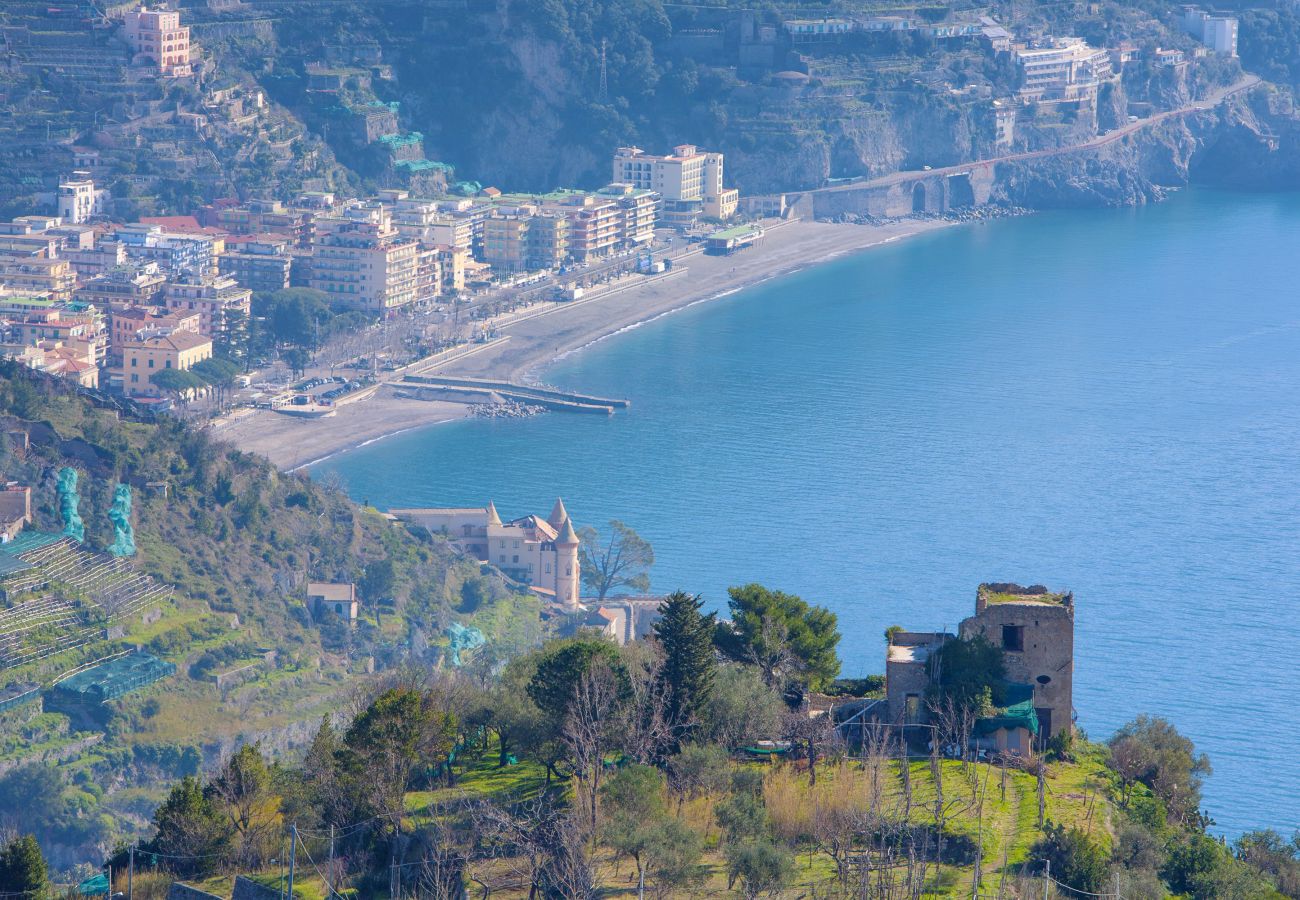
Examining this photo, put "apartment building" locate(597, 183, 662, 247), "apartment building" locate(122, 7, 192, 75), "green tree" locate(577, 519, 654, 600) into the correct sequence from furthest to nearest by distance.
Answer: "apartment building" locate(597, 183, 662, 247) < "apartment building" locate(122, 7, 192, 75) < "green tree" locate(577, 519, 654, 600)

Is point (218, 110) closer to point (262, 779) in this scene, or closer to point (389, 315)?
point (389, 315)

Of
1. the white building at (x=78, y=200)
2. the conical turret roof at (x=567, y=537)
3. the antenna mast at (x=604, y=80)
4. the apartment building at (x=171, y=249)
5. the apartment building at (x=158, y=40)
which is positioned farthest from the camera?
the antenna mast at (x=604, y=80)

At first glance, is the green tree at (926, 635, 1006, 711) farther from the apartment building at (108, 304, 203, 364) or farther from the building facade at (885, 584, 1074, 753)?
the apartment building at (108, 304, 203, 364)

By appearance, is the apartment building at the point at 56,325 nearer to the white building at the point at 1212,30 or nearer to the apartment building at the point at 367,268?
the apartment building at the point at 367,268

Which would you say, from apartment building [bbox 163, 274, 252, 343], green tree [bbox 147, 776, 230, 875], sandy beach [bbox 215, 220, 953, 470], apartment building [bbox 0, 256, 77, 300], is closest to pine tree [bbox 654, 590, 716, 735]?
green tree [bbox 147, 776, 230, 875]

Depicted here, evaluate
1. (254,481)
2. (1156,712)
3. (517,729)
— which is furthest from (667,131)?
(517,729)

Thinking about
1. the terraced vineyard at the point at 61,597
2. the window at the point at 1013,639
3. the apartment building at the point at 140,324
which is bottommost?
the terraced vineyard at the point at 61,597

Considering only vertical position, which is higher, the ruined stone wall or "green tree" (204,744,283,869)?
the ruined stone wall

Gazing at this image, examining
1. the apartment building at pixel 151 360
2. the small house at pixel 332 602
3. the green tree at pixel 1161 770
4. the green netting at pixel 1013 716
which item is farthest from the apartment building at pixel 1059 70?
the green netting at pixel 1013 716
